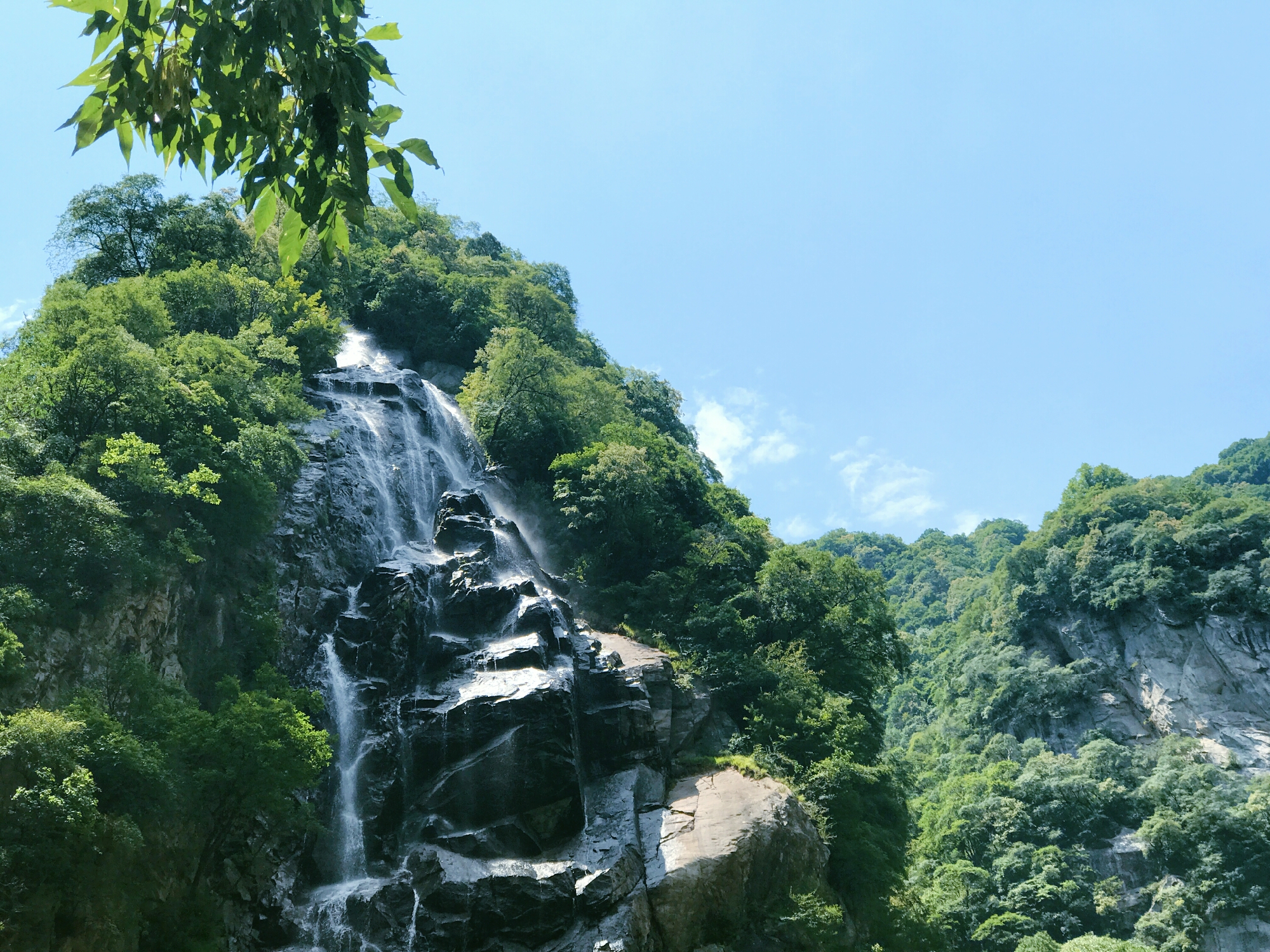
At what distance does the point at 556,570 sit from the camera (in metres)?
35.2

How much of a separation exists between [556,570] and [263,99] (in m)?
32.2

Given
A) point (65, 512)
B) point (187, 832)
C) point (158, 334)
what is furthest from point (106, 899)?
point (158, 334)

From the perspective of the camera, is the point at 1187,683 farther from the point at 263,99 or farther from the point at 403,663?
the point at 263,99

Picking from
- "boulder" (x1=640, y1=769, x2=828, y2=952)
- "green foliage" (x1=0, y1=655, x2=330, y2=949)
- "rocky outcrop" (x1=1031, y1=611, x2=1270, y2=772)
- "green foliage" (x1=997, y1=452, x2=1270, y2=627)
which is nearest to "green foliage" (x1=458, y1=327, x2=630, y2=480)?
"boulder" (x1=640, y1=769, x2=828, y2=952)

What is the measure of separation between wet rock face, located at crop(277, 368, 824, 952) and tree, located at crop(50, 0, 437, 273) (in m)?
18.8

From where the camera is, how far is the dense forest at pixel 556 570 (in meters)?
16.0

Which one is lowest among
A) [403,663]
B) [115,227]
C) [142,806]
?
[142,806]

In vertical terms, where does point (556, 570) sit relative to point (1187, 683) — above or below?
above

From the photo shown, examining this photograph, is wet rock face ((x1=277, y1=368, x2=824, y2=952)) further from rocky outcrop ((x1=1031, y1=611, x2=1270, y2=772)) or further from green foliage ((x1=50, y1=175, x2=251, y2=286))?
rocky outcrop ((x1=1031, y1=611, x2=1270, y2=772))

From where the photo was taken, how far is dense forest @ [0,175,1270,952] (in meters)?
16.0

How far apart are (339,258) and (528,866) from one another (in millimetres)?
40486

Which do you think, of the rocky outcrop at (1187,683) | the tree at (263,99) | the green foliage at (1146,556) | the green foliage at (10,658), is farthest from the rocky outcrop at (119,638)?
the green foliage at (1146,556)

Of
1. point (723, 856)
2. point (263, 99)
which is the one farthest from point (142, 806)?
point (263, 99)

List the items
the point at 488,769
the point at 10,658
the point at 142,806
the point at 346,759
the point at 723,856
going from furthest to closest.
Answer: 1. the point at 346,759
2. the point at 488,769
3. the point at 723,856
4. the point at 10,658
5. the point at 142,806
